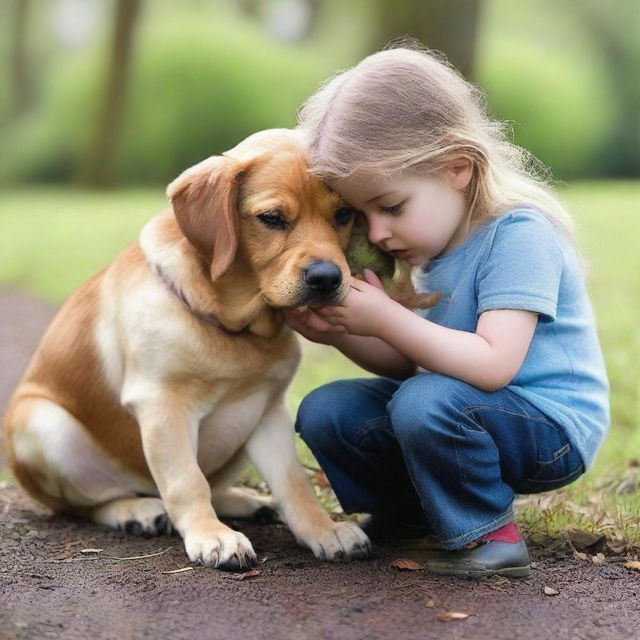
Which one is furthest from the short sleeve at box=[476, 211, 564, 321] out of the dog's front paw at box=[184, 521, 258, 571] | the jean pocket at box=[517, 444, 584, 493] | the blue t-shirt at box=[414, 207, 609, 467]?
the dog's front paw at box=[184, 521, 258, 571]

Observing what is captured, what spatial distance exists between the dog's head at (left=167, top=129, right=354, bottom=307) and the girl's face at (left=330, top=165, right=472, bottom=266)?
10 cm

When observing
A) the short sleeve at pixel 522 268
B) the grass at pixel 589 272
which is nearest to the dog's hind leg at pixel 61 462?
the grass at pixel 589 272

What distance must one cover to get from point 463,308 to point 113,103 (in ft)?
47.6

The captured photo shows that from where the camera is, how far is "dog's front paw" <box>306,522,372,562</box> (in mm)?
3295

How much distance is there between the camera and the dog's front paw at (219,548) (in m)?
3.15

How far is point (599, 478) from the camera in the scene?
174 inches

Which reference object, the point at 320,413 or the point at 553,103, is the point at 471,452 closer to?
the point at 320,413

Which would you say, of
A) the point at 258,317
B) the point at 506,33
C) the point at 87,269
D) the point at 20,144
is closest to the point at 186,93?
the point at 20,144

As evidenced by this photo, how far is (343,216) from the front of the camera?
10.8 ft

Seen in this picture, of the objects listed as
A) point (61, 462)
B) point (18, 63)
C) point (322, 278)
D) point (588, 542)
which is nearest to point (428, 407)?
point (322, 278)

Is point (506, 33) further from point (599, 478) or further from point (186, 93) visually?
point (599, 478)

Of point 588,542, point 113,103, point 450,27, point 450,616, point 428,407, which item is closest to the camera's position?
point 450,616

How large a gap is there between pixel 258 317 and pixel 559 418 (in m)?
0.96

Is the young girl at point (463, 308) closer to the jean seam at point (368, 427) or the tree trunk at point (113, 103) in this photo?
the jean seam at point (368, 427)
